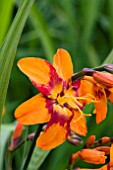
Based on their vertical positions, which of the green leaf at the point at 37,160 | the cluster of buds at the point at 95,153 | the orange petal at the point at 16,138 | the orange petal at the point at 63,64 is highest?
the orange petal at the point at 63,64

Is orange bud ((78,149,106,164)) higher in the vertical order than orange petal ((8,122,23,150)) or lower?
lower

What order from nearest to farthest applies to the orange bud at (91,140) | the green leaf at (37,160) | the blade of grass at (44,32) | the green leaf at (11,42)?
the green leaf at (11,42) < the orange bud at (91,140) < the green leaf at (37,160) < the blade of grass at (44,32)

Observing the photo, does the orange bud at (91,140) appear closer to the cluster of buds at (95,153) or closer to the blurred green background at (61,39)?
the cluster of buds at (95,153)

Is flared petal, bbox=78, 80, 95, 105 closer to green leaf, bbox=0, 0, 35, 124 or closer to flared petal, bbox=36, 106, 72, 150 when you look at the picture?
flared petal, bbox=36, 106, 72, 150

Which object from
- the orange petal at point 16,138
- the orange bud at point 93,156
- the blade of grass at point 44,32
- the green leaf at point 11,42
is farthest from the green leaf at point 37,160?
the blade of grass at point 44,32


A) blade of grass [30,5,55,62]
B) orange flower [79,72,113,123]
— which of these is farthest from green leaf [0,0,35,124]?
blade of grass [30,5,55,62]

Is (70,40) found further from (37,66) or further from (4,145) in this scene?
(37,66)

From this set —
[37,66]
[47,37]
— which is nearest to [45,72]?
[37,66]
